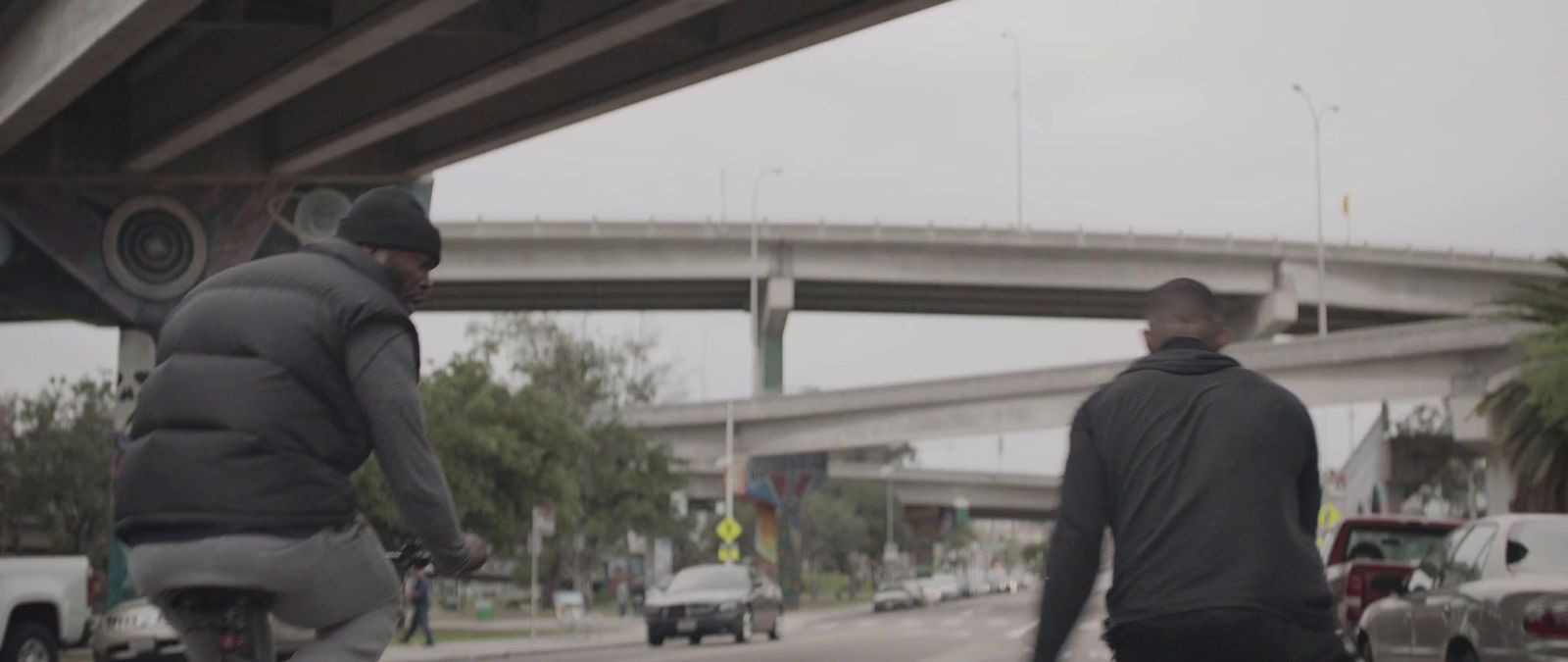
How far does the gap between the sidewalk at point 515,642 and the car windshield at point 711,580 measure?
57.6 inches

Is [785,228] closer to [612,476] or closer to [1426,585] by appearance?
[612,476]

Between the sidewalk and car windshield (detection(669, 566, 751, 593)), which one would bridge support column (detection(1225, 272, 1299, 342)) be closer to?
the sidewalk

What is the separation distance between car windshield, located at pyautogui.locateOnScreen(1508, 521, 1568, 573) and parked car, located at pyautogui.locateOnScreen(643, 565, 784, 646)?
72.0 feet

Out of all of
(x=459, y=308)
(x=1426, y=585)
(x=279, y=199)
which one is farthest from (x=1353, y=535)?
(x=459, y=308)

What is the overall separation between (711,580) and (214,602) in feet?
102

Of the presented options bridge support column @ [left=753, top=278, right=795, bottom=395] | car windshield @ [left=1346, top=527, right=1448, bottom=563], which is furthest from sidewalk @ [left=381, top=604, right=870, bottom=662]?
bridge support column @ [left=753, top=278, right=795, bottom=395]

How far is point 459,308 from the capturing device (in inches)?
2677

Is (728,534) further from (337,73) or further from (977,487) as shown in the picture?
(977,487)

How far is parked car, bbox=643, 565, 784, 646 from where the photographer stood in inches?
1304

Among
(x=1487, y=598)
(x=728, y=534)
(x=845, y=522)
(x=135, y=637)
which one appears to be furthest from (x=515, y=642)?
(x=845, y=522)

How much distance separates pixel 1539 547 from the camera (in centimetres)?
1205

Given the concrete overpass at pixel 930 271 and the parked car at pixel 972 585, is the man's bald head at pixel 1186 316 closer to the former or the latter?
the concrete overpass at pixel 930 271

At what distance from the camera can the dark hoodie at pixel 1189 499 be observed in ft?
Answer: 15.9

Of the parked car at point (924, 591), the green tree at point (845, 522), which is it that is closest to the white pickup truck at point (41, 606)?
the parked car at point (924, 591)
